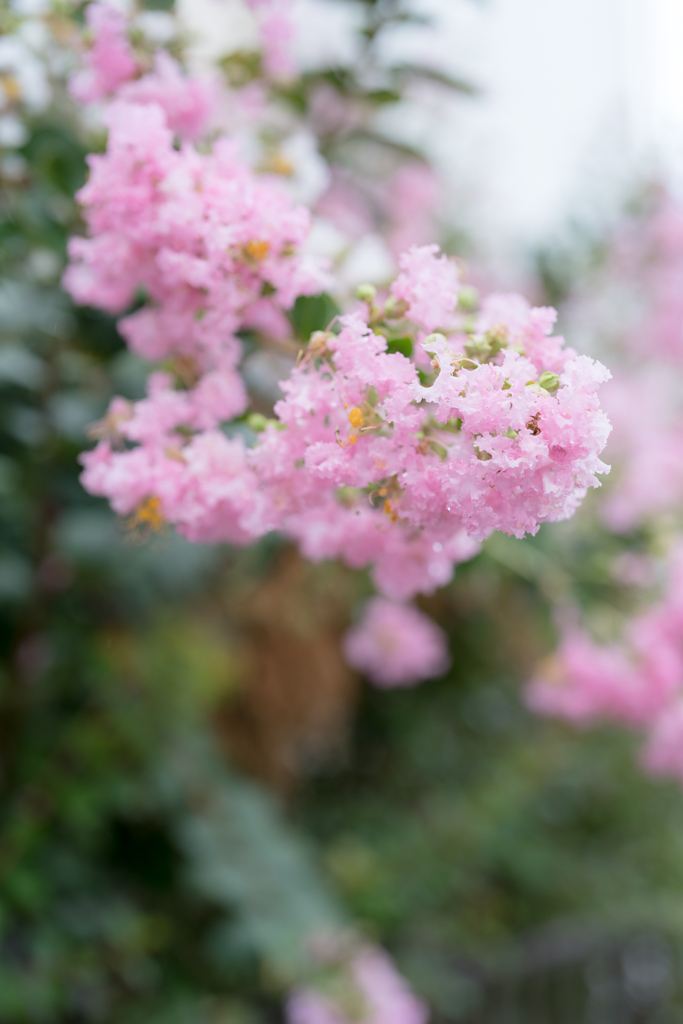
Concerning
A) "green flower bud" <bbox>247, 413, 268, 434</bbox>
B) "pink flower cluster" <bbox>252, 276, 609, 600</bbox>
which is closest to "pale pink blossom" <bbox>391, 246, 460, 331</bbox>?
"pink flower cluster" <bbox>252, 276, 609, 600</bbox>

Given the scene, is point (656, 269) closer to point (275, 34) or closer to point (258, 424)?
point (275, 34)

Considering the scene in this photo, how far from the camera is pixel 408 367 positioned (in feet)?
1.63

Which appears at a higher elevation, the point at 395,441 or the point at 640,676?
the point at 640,676

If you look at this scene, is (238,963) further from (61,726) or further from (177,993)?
(61,726)

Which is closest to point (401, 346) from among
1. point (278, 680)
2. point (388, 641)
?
point (388, 641)

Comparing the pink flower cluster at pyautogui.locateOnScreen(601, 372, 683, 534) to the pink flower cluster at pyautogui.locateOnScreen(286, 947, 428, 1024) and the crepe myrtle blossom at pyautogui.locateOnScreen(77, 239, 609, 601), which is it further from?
the pink flower cluster at pyautogui.locateOnScreen(286, 947, 428, 1024)

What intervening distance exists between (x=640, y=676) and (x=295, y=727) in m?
1.23

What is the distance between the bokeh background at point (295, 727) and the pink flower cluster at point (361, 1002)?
0.09m

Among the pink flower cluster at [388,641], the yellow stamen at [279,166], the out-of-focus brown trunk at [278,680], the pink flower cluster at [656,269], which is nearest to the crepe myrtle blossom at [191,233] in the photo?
the yellow stamen at [279,166]

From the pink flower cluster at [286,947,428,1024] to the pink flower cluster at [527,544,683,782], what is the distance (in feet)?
1.87

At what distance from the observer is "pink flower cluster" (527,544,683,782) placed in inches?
42.8

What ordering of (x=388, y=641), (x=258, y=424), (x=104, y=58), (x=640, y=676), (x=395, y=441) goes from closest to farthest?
(x=395, y=441) < (x=258, y=424) < (x=104, y=58) < (x=640, y=676) < (x=388, y=641)

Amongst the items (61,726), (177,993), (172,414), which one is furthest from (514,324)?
(177,993)

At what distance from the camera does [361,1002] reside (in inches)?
52.4
